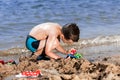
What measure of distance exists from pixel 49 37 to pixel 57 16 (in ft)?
19.4

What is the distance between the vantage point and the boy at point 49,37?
5.47 meters

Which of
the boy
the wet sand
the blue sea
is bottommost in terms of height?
the blue sea

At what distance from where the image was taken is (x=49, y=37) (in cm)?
571

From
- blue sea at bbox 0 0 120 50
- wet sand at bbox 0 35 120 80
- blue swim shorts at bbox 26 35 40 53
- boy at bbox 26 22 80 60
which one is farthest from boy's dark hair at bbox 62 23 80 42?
blue sea at bbox 0 0 120 50

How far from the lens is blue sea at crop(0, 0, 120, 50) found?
29.7ft

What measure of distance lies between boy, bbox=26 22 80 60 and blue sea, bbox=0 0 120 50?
2169 millimetres

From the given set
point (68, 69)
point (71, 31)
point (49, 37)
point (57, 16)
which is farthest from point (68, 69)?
point (57, 16)

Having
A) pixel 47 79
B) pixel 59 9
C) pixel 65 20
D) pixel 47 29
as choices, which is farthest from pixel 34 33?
pixel 59 9

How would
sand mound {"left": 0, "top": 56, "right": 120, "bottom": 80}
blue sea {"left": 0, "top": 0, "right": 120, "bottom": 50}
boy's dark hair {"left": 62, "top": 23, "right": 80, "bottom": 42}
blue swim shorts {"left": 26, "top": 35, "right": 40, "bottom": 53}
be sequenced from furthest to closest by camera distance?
blue sea {"left": 0, "top": 0, "right": 120, "bottom": 50}, blue swim shorts {"left": 26, "top": 35, "right": 40, "bottom": 53}, boy's dark hair {"left": 62, "top": 23, "right": 80, "bottom": 42}, sand mound {"left": 0, "top": 56, "right": 120, "bottom": 80}

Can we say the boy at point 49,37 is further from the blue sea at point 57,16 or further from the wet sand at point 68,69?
the blue sea at point 57,16

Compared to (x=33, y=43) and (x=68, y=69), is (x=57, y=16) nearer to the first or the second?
(x=33, y=43)

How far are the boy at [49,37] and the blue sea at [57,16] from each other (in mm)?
2169

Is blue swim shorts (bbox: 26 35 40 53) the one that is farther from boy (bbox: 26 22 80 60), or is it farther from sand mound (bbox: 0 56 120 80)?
sand mound (bbox: 0 56 120 80)

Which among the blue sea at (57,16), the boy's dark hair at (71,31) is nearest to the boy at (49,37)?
the boy's dark hair at (71,31)
